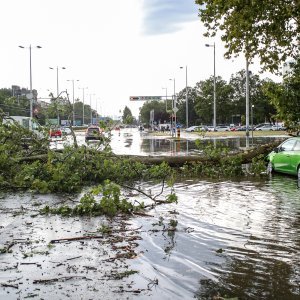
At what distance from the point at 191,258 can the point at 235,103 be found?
319 ft

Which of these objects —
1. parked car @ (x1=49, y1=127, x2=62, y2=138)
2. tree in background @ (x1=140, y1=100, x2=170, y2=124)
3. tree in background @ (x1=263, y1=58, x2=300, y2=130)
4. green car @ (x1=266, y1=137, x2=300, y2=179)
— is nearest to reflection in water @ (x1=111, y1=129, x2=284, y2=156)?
green car @ (x1=266, y1=137, x2=300, y2=179)

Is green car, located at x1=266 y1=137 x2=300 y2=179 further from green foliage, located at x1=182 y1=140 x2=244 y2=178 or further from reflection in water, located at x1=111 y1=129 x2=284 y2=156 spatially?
reflection in water, located at x1=111 y1=129 x2=284 y2=156

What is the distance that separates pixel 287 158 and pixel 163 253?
377 inches

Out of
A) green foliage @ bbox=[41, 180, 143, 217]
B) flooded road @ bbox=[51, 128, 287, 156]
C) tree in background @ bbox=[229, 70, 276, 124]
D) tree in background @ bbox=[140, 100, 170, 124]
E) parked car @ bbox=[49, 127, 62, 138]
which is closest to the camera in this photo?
green foliage @ bbox=[41, 180, 143, 217]

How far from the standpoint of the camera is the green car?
44.8ft

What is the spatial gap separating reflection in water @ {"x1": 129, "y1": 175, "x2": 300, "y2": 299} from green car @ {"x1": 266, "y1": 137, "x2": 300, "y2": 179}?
383 centimetres

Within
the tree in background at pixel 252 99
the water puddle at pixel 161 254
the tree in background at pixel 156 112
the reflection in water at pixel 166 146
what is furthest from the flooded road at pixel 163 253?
the tree in background at pixel 156 112

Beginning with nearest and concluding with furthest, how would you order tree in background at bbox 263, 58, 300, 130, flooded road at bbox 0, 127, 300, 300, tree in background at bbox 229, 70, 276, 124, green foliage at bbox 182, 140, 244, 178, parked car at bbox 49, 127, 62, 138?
flooded road at bbox 0, 127, 300, 300 < parked car at bbox 49, 127, 62, 138 < green foliage at bbox 182, 140, 244, 178 < tree in background at bbox 263, 58, 300, 130 < tree in background at bbox 229, 70, 276, 124

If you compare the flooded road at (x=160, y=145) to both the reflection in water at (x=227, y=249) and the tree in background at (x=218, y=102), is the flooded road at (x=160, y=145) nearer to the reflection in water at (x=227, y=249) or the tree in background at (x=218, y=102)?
the reflection in water at (x=227, y=249)

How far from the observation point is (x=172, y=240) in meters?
6.30

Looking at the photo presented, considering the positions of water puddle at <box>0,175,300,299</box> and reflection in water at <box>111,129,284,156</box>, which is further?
reflection in water at <box>111,129,284,156</box>

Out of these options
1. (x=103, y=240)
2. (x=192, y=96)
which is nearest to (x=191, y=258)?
(x=103, y=240)

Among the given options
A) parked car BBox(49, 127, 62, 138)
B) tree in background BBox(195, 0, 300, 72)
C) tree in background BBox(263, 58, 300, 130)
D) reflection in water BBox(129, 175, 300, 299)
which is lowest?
reflection in water BBox(129, 175, 300, 299)

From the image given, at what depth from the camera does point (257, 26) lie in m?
16.9
